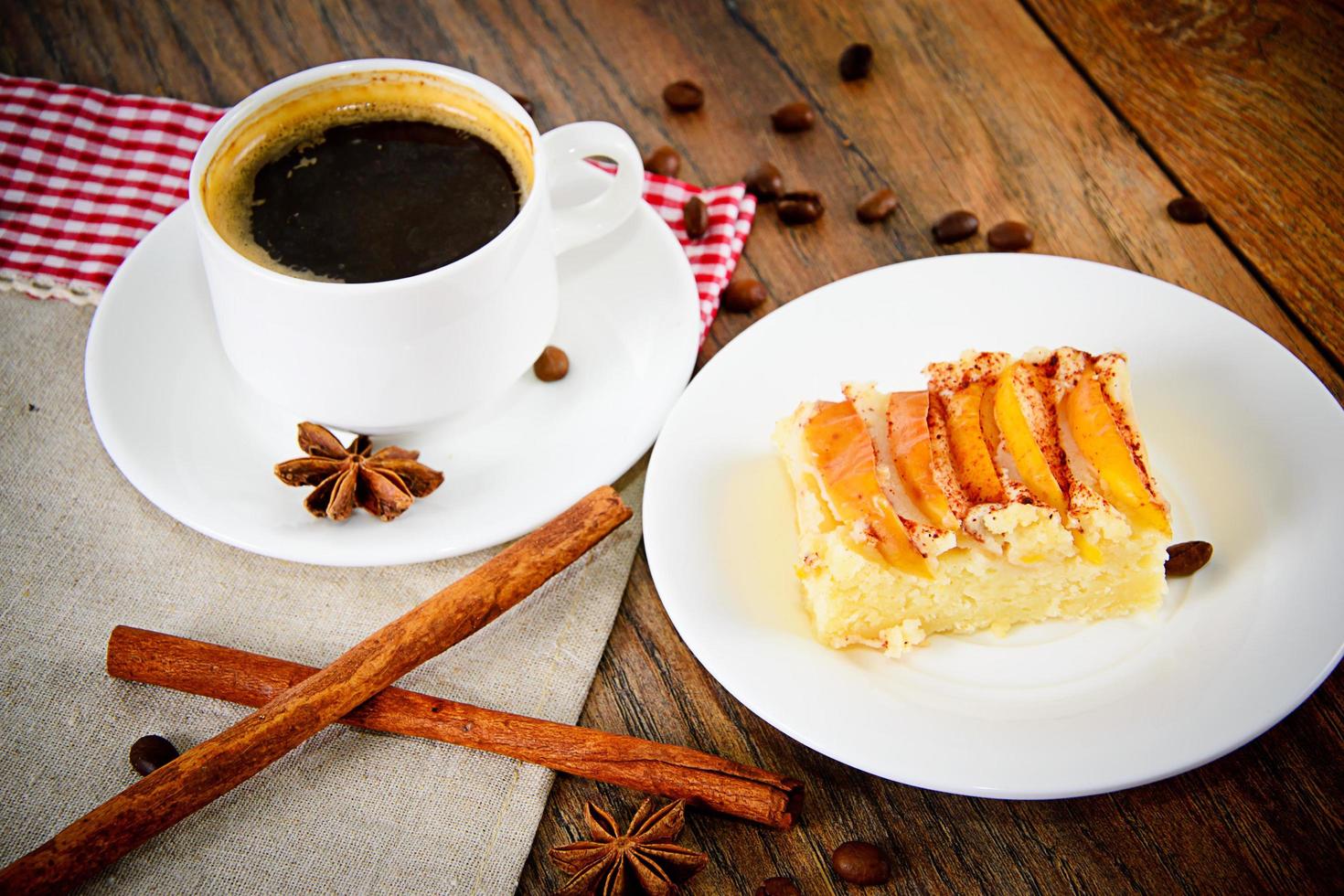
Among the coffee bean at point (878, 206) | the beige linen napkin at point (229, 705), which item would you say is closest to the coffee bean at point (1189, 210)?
the coffee bean at point (878, 206)

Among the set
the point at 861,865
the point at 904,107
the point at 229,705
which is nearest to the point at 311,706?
the point at 229,705

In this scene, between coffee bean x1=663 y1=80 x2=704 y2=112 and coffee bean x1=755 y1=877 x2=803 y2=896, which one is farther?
coffee bean x1=663 y1=80 x2=704 y2=112

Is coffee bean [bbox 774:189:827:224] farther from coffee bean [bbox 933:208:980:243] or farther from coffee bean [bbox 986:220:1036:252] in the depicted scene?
coffee bean [bbox 986:220:1036:252]

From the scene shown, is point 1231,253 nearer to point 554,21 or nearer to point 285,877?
point 554,21

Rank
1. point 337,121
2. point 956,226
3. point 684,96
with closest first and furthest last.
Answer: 1. point 337,121
2. point 956,226
3. point 684,96

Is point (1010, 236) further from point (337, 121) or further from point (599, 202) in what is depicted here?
Answer: point (337, 121)

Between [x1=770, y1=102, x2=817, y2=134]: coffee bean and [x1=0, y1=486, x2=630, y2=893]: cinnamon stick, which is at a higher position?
[x1=770, y1=102, x2=817, y2=134]: coffee bean

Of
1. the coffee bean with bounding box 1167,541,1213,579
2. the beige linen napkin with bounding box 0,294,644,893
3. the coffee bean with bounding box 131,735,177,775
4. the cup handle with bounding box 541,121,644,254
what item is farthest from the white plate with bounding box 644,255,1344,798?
the coffee bean with bounding box 131,735,177,775
